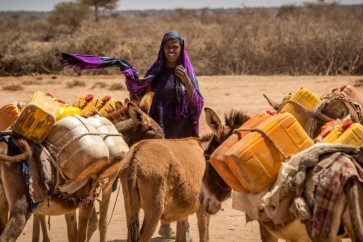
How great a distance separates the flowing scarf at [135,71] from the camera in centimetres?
826

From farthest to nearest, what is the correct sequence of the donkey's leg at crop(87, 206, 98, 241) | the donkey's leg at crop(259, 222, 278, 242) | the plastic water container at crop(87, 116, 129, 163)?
1. the donkey's leg at crop(87, 206, 98, 241)
2. the plastic water container at crop(87, 116, 129, 163)
3. the donkey's leg at crop(259, 222, 278, 242)

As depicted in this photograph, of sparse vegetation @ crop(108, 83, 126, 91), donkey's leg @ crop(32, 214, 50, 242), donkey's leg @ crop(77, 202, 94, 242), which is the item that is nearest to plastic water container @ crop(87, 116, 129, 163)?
donkey's leg @ crop(77, 202, 94, 242)

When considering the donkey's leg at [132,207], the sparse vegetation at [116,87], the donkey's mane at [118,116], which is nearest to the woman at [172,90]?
the donkey's mane at [118,116]

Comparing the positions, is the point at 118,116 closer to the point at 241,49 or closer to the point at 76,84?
the point at 76,84

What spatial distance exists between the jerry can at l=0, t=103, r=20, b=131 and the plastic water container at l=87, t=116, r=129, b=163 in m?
0.95

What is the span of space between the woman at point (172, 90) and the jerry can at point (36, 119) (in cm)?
230

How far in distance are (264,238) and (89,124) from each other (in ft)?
6.28

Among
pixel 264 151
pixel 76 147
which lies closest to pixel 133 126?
pixel 76 147

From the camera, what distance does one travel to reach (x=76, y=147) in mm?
6035

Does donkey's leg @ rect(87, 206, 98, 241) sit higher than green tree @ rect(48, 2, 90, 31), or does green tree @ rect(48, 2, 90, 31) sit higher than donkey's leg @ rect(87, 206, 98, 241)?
donkey's leg @ rect(87, 206, 98, 241)

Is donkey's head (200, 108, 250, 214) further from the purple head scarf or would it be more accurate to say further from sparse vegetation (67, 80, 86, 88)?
sparse vegetation (67, 80, 86, 88)

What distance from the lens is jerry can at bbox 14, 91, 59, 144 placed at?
5945 millimetres

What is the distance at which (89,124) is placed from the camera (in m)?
6.26

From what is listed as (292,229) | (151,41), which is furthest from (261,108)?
(151,41)
